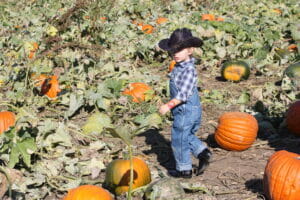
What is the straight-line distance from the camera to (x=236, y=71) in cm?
739

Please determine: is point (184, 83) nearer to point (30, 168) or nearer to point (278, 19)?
point (30, 168)

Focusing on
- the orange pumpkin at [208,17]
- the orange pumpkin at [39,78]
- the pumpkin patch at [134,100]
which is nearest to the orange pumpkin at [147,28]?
the pumpkin patch at [134,100]

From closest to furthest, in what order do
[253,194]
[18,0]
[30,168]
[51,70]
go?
[253,194], [30,168], [51,70], [18,0]

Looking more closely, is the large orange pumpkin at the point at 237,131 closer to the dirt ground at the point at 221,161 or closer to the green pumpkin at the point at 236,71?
the dirt ground at the point at 221,161

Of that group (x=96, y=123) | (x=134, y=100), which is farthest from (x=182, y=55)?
(x=134, y=100)

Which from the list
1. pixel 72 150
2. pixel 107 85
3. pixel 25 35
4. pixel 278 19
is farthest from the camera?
pixel 278 19

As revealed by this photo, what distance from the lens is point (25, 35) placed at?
9.55m

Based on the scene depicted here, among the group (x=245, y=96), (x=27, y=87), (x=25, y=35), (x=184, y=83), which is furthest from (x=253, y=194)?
(x=25, y=35)

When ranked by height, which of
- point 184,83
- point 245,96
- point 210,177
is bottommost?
point 210,177

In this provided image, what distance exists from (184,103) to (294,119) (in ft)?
5.04

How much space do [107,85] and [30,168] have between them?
2190 mm

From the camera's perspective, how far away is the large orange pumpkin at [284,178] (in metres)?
3.68

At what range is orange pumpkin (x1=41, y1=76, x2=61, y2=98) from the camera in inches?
254

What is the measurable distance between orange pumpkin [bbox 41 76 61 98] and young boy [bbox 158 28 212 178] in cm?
243
